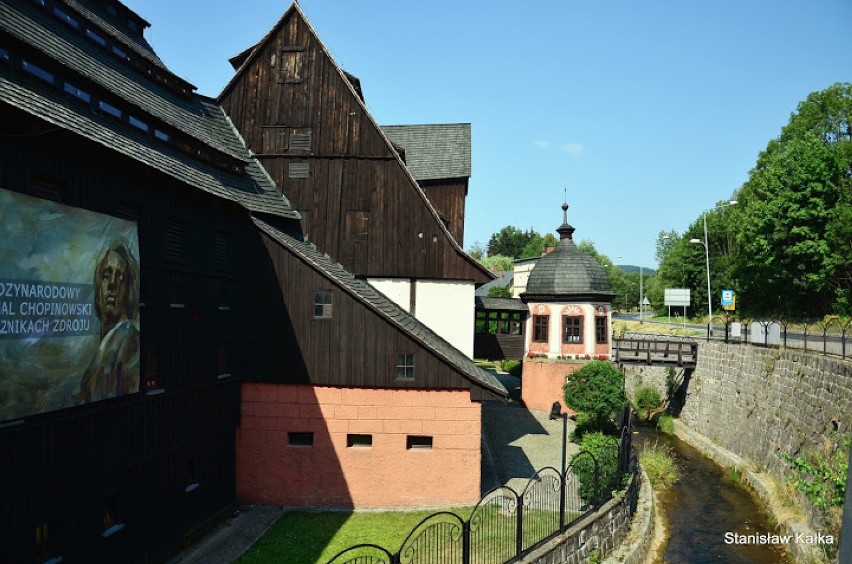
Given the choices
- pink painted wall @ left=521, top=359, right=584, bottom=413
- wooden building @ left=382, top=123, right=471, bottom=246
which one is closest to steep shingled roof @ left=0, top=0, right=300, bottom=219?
wooden building @ left=382, top=123, right=471, bottom=246

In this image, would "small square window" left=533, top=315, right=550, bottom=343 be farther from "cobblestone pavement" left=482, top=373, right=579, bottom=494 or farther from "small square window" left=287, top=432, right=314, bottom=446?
"small square window" left=287, top=432, right=314, bottom=446

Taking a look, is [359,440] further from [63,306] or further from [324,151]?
[324,151]

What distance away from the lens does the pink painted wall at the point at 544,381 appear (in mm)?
28594

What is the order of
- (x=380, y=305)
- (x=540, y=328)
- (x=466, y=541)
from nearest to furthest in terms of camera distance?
(x=466, y=541) → (x=380, y=305) → (x=540, y=328)

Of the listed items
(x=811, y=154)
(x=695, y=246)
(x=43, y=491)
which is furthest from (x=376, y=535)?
(x=695, y=246)

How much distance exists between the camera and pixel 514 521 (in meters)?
12.9

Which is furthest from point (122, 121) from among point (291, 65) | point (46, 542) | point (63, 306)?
point (291, 65)

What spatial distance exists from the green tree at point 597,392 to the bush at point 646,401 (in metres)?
9.79

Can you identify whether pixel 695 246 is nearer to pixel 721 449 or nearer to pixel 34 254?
pixel 721 449

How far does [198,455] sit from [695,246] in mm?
67749

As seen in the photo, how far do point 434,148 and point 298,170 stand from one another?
9.57 m

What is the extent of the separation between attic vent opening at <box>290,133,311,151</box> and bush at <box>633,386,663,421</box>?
78.2 ft

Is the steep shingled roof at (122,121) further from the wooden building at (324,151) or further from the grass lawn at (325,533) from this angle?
the grass lawn at (325,533)

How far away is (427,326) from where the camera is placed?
2002 centimetres
